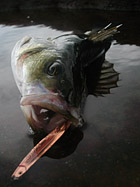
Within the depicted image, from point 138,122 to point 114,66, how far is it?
55.7 inches

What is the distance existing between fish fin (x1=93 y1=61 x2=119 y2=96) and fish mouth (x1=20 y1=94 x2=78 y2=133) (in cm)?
95

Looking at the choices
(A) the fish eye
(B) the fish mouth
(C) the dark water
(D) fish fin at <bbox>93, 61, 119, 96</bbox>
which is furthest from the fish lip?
(D) fish fin at <bbox>93, 61, 119, 96</bbox>

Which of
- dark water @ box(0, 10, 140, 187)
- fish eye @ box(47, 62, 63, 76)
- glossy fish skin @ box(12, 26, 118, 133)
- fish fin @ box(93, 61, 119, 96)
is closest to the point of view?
dark water @ box(0, 10, 140, 187)

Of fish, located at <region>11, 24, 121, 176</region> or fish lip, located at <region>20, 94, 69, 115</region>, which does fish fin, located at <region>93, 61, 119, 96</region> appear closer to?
fish, located at <region>11, 24, 121, 176</region>

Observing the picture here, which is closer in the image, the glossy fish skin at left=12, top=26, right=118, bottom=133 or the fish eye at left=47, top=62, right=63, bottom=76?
the glossy fish skin at left=12, top=26, right=118, bottom=133

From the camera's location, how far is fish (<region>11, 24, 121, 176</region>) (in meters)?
1.66

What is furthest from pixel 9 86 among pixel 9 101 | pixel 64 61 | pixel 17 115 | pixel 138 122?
pixel 138 122

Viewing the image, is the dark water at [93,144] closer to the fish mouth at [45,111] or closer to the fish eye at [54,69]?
the fish mouth at [45,111]

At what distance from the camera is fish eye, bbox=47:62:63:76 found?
6.08 feet

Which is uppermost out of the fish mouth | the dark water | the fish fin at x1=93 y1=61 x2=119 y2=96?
the fish mouth

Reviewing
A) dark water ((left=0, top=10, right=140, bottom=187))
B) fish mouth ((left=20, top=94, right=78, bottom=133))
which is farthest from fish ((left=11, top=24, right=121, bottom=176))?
dark water ((left=0, top=10, right=140, bottom=187))

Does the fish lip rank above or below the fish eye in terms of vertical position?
below

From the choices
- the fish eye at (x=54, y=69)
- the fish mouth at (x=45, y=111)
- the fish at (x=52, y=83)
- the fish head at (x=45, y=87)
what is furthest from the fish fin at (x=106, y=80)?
the fish mouth at (x=45, y=111)

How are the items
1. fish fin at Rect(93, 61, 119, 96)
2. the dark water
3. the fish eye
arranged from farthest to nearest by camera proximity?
fish fin at Rect(93, 61, 119, 96) < the fish eye < the dark water
